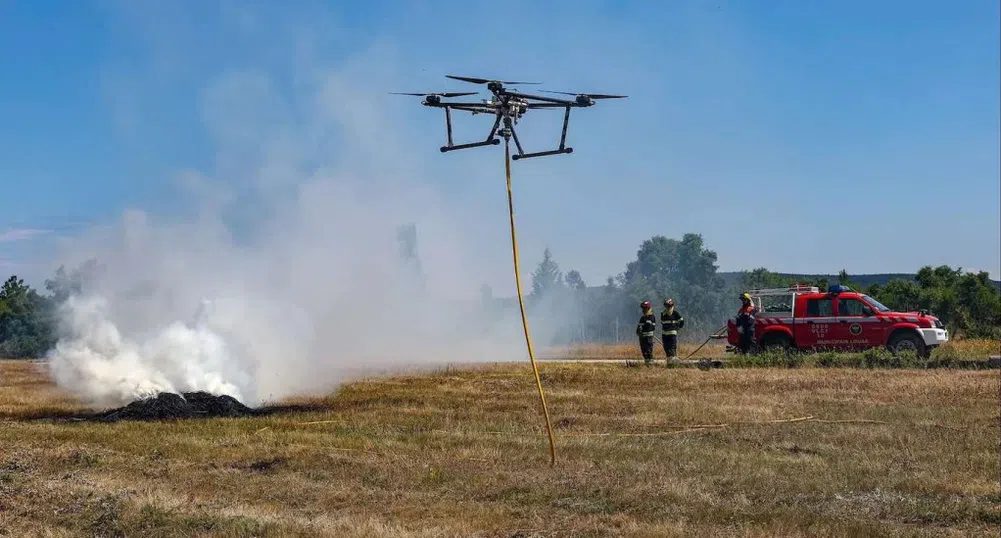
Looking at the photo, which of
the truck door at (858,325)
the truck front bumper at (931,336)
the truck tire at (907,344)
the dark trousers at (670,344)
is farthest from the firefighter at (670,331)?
the truck front bumper at (931,336)

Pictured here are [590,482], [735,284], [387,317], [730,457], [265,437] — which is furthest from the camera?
[735,284]

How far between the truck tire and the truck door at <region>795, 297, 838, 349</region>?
1.62m

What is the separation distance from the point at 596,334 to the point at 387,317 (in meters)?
27.1

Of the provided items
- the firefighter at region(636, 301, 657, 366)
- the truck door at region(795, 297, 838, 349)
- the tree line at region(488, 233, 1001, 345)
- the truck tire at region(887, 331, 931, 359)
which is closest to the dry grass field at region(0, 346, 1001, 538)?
the truck tire at region(887, 331, 931, 359)

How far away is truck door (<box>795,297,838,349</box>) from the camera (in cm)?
2703

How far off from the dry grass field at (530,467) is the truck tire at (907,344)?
643 cm

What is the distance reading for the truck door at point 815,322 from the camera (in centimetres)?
2703

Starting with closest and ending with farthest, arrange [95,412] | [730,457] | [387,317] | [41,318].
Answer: [730,457] → [95,412] → [387,317] → [41,318]

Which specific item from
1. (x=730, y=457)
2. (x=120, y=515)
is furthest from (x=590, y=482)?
(x=120, y=515)

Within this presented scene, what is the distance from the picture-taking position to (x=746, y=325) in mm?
27188

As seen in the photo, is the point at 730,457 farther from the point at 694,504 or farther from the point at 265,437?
the point at 265,437

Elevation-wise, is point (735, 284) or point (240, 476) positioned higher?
point (735, 284)

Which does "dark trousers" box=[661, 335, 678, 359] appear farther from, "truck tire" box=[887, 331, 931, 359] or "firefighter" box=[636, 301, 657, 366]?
"truck tire" box=[887, 331, 931, 359]

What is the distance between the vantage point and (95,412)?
17797 millimetres
